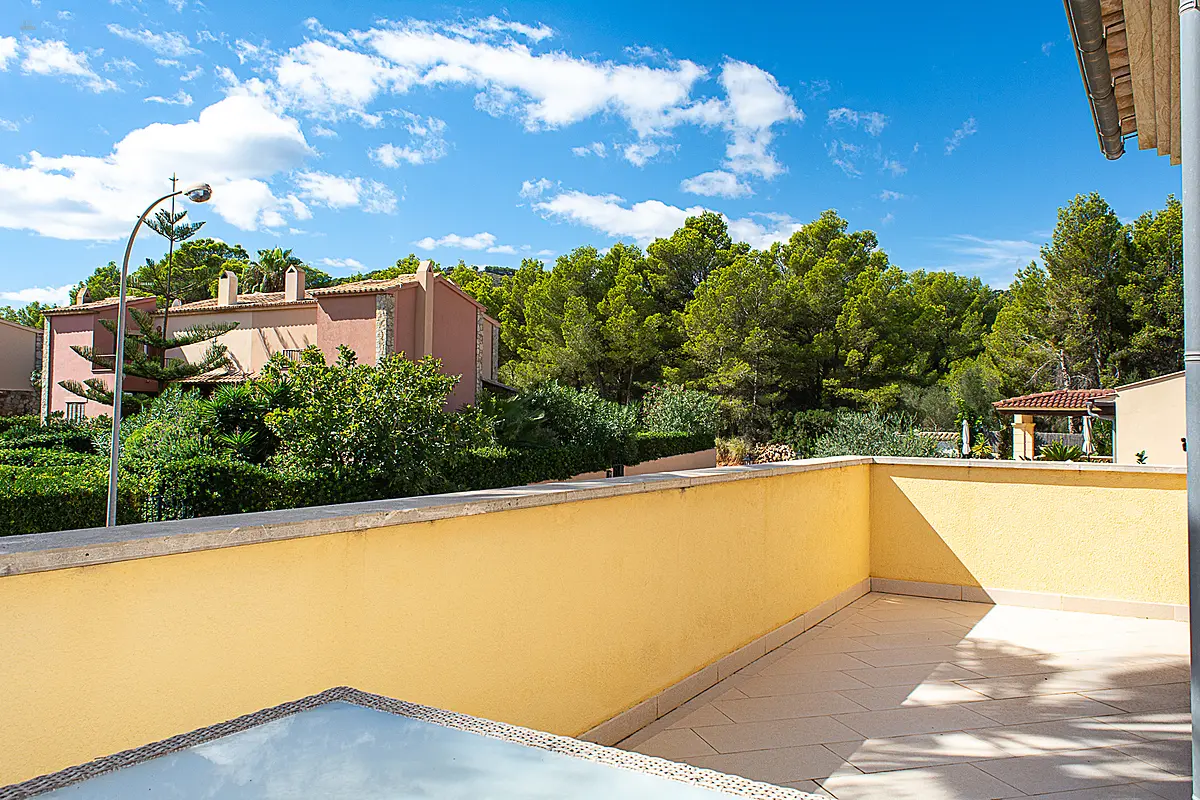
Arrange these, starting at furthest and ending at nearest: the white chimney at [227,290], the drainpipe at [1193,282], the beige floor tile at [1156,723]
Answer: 1. the white chimney at [227,290]
2. the beige floor tile at [1156,723]
3. the drainpipe at [1193,282]

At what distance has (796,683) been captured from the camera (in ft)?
11.9

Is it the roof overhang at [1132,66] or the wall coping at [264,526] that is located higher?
the roof overhang at [1132,66]

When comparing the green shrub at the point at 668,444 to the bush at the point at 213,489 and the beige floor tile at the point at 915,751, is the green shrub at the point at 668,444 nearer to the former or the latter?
the bush at the point at 213,489

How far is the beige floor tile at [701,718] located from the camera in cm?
312

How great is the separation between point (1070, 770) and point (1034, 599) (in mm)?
2635

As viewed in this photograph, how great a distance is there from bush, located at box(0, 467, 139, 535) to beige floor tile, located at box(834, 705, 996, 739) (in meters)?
6.52

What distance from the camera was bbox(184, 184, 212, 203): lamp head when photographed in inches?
465

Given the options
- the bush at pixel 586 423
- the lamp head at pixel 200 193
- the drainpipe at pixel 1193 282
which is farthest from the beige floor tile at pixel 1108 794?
the lamp head at pixel 200 193

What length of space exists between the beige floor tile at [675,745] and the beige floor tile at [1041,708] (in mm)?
1257

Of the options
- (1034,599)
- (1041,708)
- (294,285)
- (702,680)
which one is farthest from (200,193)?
(1041,708)

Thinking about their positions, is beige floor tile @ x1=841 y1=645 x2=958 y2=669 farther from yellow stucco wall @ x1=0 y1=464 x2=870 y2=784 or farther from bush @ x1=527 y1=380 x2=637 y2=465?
bush @ x1=527 y1=380 x2=637 y2=465

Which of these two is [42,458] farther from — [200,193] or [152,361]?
[152,361]

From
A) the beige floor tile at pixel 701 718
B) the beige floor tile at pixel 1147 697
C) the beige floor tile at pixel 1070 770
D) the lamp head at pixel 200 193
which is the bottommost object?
the beige floor tile at pixel 701 718

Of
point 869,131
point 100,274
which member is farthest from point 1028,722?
point 100,274
